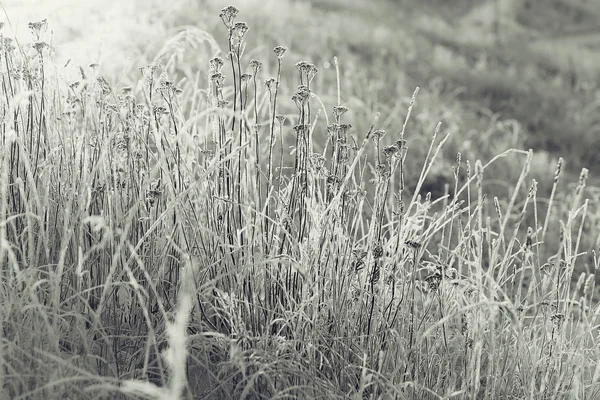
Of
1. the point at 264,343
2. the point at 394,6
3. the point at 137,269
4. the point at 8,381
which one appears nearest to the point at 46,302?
the point at 137,269

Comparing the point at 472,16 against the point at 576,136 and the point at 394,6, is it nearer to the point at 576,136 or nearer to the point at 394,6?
the point at 394,6

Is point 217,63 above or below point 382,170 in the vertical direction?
above

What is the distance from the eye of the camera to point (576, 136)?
7422mm

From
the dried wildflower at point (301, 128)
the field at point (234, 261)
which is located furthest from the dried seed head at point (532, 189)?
the dried wildflower at point (301, 128)

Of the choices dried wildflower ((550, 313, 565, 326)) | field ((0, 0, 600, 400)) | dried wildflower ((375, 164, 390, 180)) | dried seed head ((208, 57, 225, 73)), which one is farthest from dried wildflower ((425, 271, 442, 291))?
dried seed head ((208, 57, 225, 73))

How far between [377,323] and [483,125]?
16.9ft

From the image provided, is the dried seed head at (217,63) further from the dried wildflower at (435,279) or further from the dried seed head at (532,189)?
the dried seed head at (532,189)

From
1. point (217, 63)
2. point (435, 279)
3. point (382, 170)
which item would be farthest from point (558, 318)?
point (217, 63)

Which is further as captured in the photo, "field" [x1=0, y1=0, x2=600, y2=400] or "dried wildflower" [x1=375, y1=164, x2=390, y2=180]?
"dried wildflower" [x1=375, y1=164, x2=390, y2=180]

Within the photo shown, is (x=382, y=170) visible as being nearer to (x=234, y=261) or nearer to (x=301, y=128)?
(x=301, y=128)

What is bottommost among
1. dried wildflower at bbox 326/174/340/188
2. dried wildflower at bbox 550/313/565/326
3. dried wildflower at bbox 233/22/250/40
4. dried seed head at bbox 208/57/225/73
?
dried wildflower at bbox 550/313/565/326

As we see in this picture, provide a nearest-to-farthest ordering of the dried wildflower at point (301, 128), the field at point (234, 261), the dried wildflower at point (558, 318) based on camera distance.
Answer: the field at point (234, 261)
the dried wildflower at point (301, 128)
the dried wildflower at point (558, 318)

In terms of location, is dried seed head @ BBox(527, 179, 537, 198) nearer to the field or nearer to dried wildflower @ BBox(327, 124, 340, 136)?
the field

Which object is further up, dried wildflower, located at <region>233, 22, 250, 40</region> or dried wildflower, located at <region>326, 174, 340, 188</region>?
dried wildflower, located at <region>233, 22, 250, 40</region>
